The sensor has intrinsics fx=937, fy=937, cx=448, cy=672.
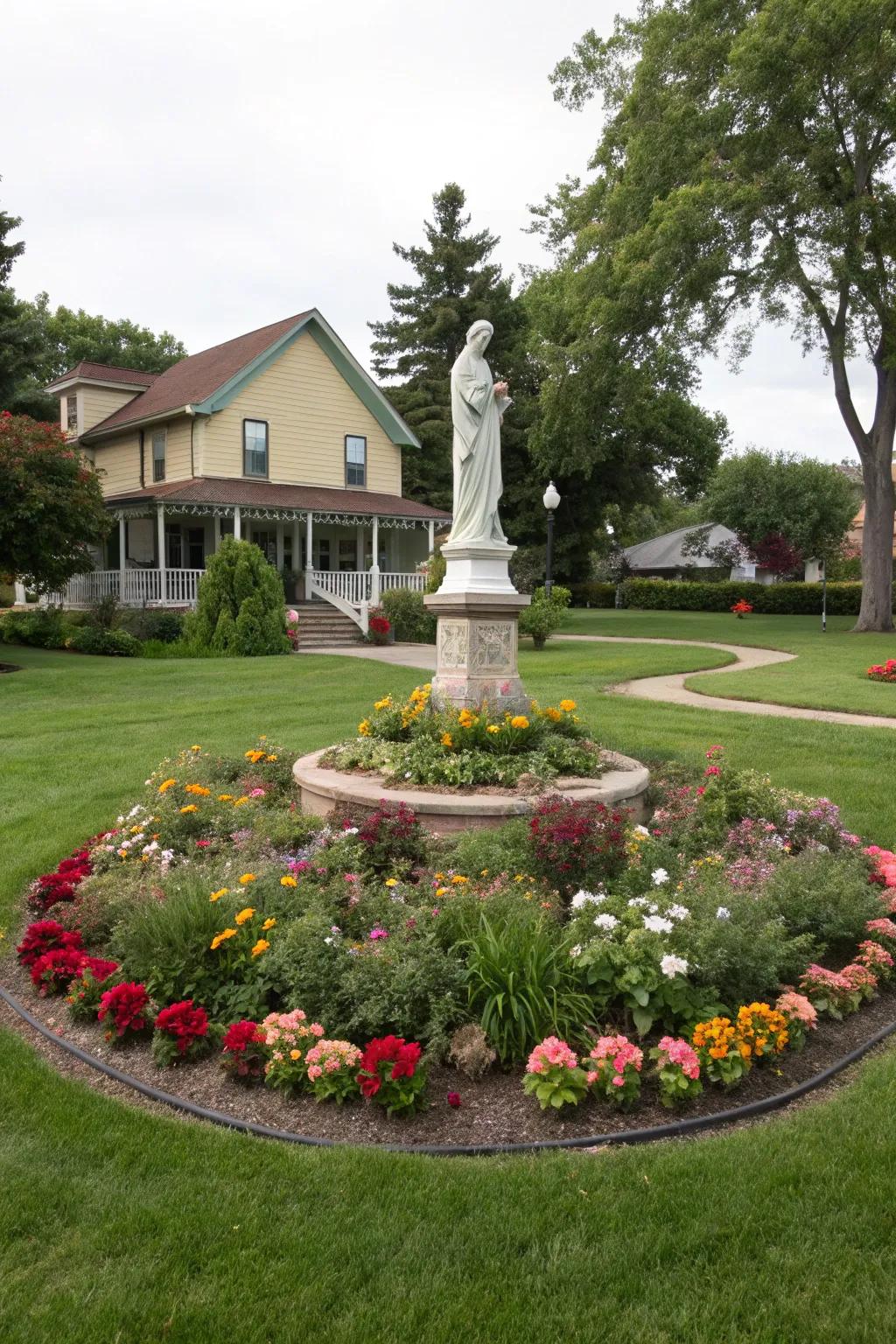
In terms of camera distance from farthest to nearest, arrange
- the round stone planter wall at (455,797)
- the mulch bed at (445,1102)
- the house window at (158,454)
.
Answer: the house window at (158,454), the round stone planter wall at (455,797), the mulch bed at (445,1102)

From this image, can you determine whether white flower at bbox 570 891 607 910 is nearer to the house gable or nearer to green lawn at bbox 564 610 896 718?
green lawn at bbox 564 610 896 718

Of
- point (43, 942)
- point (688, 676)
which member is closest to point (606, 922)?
point (43, 942)

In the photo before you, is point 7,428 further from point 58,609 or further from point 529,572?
point 529,572

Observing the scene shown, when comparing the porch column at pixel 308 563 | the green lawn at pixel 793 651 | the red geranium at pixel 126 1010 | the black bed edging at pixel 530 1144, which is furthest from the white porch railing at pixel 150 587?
the black bed edging at pixel 530 1144

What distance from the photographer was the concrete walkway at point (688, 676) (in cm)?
1106

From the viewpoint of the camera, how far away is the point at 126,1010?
3.97 m

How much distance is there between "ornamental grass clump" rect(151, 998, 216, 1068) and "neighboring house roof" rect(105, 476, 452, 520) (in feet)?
65.2

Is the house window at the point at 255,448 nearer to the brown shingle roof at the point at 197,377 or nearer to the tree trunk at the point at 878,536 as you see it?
the brown shingle roof at the point at 197,377

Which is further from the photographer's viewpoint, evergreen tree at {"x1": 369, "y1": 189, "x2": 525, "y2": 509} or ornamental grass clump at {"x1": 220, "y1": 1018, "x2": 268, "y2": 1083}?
evergreen tree at {"x1": 369, "y1": 189, "x2": 525, "y2": 509}

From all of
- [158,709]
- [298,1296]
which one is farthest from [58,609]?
[298,1296]

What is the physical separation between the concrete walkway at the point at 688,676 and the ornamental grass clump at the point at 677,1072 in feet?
24.6

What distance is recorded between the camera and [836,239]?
67.2 ft

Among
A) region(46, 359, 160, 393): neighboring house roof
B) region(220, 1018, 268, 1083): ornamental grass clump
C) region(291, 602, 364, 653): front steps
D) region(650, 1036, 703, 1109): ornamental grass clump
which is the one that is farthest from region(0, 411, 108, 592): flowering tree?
region(650, 1036, 703, 1109): ornamental grass clump

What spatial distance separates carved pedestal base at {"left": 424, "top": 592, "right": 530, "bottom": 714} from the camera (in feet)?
23.2
